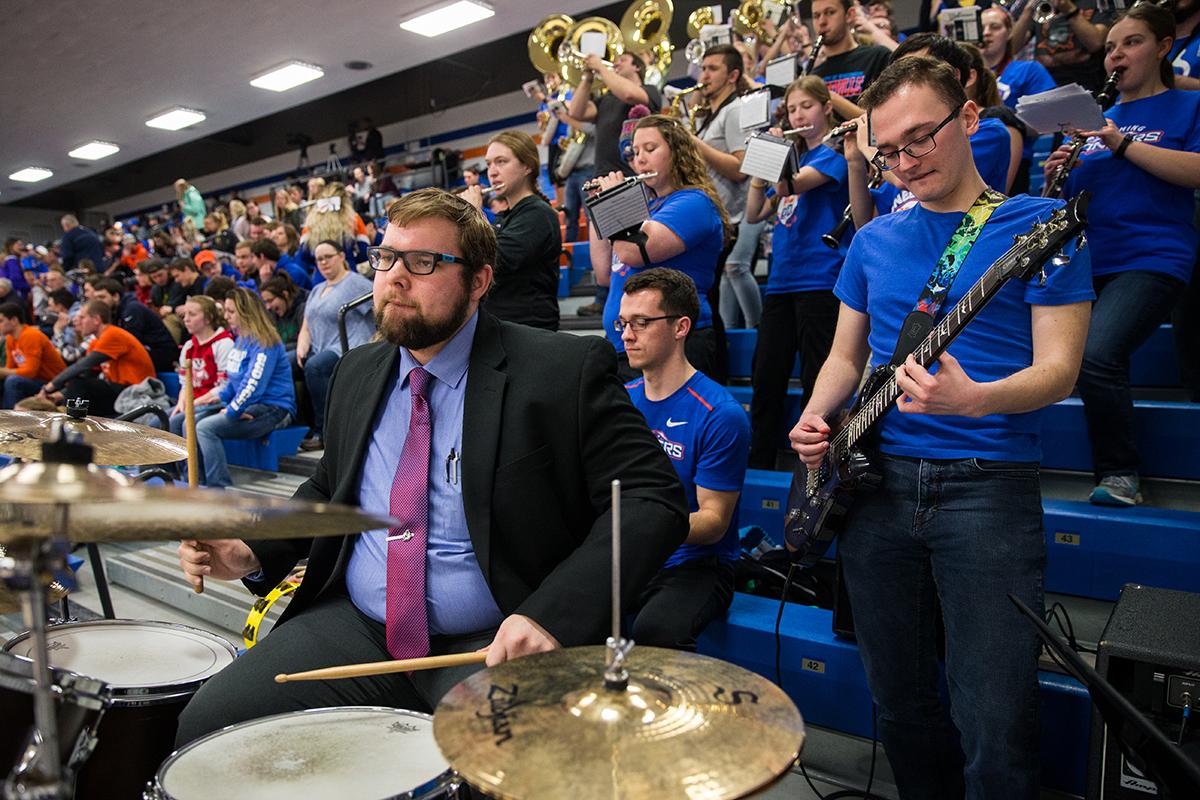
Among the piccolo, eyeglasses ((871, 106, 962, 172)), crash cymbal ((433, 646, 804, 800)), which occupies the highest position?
the piccolo

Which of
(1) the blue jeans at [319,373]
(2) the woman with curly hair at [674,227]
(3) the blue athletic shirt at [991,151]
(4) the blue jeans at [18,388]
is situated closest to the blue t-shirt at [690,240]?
(2) the woman with curly hair at [674,227]

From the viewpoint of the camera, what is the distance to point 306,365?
237 inches

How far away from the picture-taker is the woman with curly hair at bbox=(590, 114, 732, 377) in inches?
130

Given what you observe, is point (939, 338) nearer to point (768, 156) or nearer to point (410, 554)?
point (410, 554)

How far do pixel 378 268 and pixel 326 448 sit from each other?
1.73 feet

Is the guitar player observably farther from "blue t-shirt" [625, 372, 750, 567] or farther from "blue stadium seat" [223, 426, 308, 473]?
"blue stadium seat" [223, 426, 308, 473]

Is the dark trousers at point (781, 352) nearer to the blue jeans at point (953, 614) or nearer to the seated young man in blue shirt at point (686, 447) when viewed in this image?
the seated young man in blue shirt at point (686, 447)

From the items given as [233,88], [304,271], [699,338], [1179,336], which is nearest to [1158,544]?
[1179,336]

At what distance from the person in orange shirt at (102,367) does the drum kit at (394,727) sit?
6.09m

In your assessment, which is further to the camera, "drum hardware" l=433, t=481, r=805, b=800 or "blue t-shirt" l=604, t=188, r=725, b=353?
"blue t-shirt" l=604, t=188, r=725, b=353

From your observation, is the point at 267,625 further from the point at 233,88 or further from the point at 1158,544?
the point at 233,88

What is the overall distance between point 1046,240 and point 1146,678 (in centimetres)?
89

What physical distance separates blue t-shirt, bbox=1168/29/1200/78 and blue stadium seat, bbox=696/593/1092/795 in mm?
2804

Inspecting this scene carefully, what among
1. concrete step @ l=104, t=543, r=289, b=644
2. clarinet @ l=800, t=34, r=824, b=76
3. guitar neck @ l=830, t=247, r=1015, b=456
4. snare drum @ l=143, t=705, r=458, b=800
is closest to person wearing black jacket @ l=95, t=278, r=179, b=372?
concrete step @ l=104, t=543, r=289, b=644
